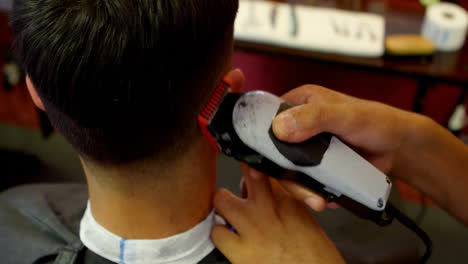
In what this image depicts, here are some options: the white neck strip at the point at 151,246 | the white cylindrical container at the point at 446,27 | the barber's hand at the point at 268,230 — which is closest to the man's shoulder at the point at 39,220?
the white neck strip at the point at 151,246

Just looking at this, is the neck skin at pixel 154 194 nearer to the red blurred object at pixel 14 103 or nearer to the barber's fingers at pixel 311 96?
the barber's fingers at pixel 311 96

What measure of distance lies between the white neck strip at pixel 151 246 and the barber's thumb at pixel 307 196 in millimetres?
196

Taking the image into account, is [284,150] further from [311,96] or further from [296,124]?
[311,96]

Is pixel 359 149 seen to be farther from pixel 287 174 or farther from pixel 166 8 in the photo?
pixel 166 8

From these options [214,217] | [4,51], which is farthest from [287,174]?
[4,51]

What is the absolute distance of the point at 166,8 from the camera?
62cm

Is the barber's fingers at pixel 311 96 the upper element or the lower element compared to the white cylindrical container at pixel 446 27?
upper

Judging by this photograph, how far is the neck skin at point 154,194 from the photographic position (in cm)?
77

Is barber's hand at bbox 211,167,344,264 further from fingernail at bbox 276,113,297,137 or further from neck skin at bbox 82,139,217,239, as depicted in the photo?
fingernail at bbox 276,113,297,137

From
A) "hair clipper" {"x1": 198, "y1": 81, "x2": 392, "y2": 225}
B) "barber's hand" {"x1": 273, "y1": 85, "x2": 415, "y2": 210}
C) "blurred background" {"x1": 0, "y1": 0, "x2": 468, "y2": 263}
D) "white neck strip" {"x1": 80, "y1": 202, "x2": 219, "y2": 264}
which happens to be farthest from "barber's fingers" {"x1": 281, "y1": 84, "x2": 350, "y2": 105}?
"blurred background" {"x1": 0, "y1": 0, "x2": 468, "y2": 263}

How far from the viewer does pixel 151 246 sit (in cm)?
85

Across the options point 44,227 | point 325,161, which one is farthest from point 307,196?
point 44,227

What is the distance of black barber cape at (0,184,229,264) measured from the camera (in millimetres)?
1001

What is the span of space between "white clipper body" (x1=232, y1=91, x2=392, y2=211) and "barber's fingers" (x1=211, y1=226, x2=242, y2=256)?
0.74ft
